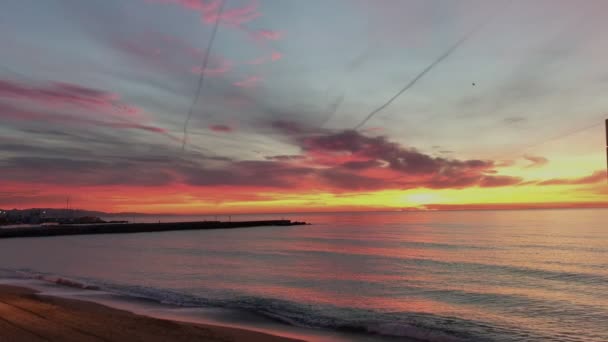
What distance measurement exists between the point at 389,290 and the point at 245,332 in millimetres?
14961

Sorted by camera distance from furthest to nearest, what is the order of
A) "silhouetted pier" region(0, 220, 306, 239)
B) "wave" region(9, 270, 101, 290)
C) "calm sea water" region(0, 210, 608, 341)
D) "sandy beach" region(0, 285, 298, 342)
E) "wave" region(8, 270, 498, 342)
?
"silhouetted pier" region(0, 220, 306, 239)
"wave" region(9, 270, 101, 290)
"calm sea water" region(0, 210, 608, 341)
"wave" region(8, 270, 498, 342)
"sandy beach" region(0, 285, 298, 342)

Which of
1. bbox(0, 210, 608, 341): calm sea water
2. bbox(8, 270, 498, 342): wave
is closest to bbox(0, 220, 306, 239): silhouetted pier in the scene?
bbox(0, 210, 608, 341): calm sea water

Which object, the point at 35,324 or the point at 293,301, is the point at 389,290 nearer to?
the point at 293,301

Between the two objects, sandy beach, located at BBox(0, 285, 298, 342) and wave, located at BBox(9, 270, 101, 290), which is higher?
sandy beach, located at BBox(0, 285, 298, 342)

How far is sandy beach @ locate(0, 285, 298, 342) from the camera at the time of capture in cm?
1258

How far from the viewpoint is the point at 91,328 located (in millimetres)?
13656

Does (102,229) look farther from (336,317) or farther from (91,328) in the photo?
(91,328)

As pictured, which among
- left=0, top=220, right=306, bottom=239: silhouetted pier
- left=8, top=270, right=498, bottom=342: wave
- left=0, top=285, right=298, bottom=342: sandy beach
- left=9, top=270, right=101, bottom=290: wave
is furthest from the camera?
left=0, top=220, right=306, bottom=239: silhouetted pier

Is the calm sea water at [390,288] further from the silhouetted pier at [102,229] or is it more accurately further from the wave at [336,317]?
the silhouetted pier at [102,229]

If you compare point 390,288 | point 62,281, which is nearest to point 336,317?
point 390,288

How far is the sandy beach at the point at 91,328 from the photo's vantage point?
41.3 feet

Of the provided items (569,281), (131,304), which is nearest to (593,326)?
(569,281)

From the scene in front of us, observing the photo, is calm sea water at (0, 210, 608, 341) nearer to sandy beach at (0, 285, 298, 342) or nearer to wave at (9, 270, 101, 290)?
wave at (9, 270, 101, 290)

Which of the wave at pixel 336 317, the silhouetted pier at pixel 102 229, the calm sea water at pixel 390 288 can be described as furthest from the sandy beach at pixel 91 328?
the silhouetted pier at pixel 102 229
